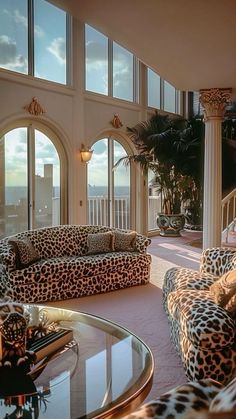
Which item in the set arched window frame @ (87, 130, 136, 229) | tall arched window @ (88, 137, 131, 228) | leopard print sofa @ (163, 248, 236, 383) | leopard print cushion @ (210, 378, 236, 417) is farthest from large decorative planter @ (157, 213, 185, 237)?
leopard print cushion @ (210, 378, 236, 417)

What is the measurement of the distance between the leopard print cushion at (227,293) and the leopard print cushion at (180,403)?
4.44 ft

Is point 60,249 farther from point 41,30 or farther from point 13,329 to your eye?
point 41,30

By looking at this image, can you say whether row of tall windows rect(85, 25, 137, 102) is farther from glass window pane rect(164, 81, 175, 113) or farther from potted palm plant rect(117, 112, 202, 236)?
glass window pane rect(164, 81, 175, 113)

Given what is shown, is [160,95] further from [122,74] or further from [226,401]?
[226,401]

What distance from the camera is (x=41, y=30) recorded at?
748 cm

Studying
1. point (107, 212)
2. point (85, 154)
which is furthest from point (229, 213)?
point (85, 154)

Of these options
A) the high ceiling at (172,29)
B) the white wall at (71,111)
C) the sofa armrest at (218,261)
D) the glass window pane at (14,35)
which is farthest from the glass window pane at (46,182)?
the sofa armrest at (218,261)

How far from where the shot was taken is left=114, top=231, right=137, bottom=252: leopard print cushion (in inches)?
223

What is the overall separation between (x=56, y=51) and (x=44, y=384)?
7.00 metres

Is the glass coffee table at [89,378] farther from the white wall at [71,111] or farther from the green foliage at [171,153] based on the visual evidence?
the green foliage at [171,153]

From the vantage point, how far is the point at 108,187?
30.6ft

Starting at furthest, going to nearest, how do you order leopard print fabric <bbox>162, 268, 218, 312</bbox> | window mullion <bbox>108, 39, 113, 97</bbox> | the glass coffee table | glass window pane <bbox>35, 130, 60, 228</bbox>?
window mullion <bbox>108, 39, 113, 97</bbox> < glass window pane <bbox>35, 130, 60, 228</bbox> < leopard print fabric <bbox>162, 268, 218, 312</bbox> < the glass coffee table

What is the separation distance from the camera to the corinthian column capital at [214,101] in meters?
5.69

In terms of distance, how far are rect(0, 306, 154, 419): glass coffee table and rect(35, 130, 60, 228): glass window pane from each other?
16.2 ft
